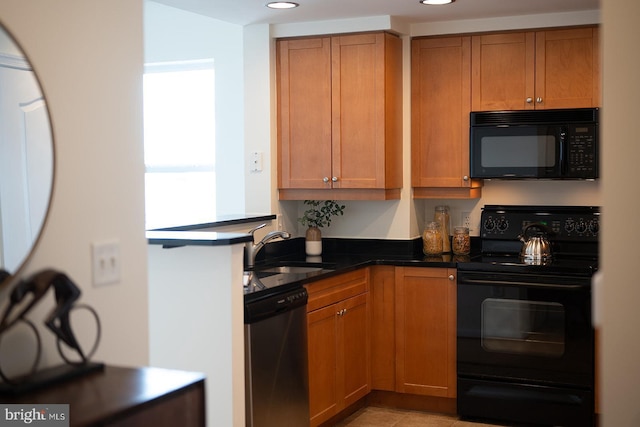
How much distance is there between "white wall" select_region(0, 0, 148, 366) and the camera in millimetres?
2010

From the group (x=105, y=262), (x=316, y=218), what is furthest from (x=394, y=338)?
(x=105, y=262)

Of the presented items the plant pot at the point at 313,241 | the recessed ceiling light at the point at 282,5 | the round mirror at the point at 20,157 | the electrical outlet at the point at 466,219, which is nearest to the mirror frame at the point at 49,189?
the round mirror at the point at 20,157

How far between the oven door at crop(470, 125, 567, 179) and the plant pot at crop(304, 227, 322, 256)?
964 millimetres

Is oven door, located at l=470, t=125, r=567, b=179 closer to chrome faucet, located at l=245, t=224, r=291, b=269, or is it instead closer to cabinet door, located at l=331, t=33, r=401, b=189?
cabinet door, located at l=331, t=33, r=401, b=189

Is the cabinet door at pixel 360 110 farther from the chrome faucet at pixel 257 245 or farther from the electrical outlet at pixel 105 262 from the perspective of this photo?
the electrical outlet at pixel 105 262

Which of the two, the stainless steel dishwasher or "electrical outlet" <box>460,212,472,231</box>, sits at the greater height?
"electrical outlet" <box>460,212,472,231</box>

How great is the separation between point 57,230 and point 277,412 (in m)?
1.75

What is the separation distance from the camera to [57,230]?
2041mm

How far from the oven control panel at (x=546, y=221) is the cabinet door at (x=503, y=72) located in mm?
615

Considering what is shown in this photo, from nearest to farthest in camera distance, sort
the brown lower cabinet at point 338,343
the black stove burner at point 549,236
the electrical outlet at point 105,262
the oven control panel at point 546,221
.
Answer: the electrical outlet at point 105,262
the brown lower cabinet at point 338,343
the black stove burner at point 549,236
the oven control panel at point 546,221

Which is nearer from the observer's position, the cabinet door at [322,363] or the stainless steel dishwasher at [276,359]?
the stainless steel dishwasher at [276,359]

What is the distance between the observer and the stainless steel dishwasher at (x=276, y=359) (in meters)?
3.36

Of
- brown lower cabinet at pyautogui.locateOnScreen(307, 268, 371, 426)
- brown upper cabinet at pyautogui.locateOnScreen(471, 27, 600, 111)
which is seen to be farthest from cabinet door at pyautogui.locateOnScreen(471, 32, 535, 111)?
brown lower cabinet at pyautogui.locateOnScreen(307, 268, 371, 426)

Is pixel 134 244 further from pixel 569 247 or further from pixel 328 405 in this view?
pixel 569 247
